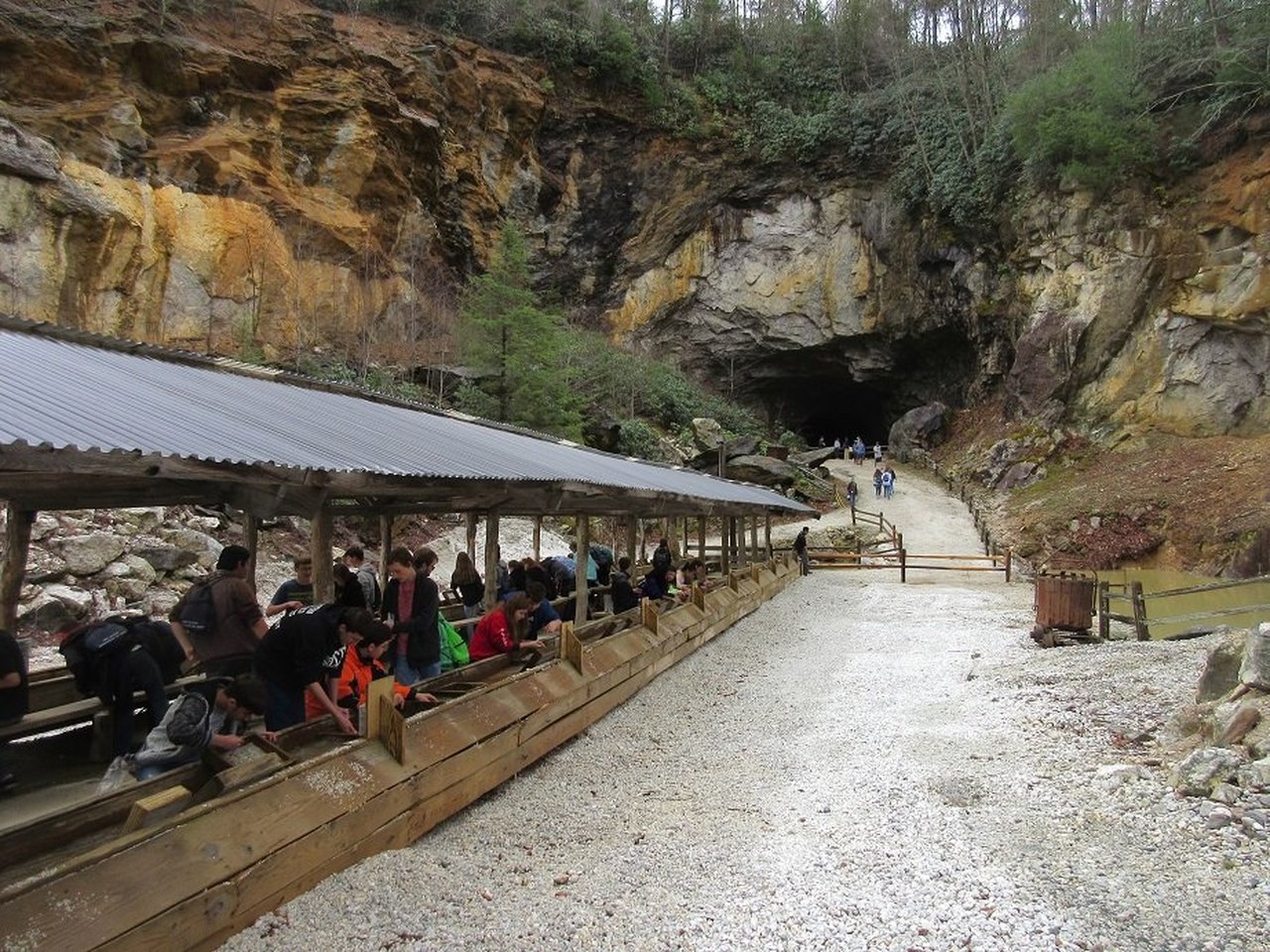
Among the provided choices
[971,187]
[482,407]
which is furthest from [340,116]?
[971,187]

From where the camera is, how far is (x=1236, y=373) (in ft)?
74.7

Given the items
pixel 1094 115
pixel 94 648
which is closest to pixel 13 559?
pixel 94 648

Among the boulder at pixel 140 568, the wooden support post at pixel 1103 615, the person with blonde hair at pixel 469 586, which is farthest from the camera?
the boulder at pixel 140 568

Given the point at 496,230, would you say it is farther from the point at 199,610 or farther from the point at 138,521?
the point at 199,610

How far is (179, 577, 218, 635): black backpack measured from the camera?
4.73m

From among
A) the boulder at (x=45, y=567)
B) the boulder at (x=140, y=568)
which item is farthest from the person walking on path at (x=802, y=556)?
the boulder at (x=45, y=567)

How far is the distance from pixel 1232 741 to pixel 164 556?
14163 millimetres

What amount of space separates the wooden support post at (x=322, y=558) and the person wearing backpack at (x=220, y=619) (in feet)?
1.85

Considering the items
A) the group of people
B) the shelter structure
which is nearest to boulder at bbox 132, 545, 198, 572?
the shelter structure

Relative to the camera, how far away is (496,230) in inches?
1305

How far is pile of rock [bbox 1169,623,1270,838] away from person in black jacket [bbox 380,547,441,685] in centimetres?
519

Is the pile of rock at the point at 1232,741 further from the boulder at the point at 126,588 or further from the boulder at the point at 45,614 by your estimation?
the boulder at the point at 126,588

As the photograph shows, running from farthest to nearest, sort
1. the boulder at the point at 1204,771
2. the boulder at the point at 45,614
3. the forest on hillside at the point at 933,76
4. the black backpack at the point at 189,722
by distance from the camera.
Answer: the forest on hillside at the point at 933,76
the boulder at the point at 45,614
the boulder at the point at 1204,771
the black backpack at the point at 189,722

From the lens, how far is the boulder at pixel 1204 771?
4605 mm
